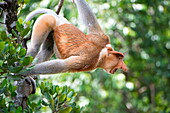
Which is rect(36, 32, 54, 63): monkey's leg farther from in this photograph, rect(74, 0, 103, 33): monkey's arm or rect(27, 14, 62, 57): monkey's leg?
rect(74, 0, 103, 33): monkey's arm

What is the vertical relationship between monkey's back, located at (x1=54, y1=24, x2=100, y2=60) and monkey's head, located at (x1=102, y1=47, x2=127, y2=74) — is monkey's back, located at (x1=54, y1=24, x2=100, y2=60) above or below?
above

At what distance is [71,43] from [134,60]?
4.89 m

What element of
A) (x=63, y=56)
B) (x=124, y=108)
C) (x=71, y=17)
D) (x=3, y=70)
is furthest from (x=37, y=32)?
(x=124, y=108)

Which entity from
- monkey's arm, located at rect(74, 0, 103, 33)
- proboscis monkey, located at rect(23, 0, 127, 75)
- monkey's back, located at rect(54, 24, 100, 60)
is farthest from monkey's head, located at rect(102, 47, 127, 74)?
monkey's arm, located at rect(74, 0, 103, 33)

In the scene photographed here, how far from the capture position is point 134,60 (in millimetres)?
7543

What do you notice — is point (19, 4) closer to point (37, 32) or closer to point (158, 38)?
point (37, 32)

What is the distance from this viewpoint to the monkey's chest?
2.78 metres

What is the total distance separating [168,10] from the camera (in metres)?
7.09

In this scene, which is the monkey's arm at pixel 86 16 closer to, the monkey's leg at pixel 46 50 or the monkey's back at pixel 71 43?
the monkey's back at pixel 71 43

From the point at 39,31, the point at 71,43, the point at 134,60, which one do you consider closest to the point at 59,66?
the point at 71,43

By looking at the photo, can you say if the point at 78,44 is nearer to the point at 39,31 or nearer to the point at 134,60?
the point at 39,31

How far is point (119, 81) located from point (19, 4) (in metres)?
2.33

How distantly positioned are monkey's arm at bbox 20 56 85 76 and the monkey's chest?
0.09 m

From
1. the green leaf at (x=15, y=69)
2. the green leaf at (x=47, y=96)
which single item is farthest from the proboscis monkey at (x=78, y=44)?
the green leaf at (x=15, y=69)
